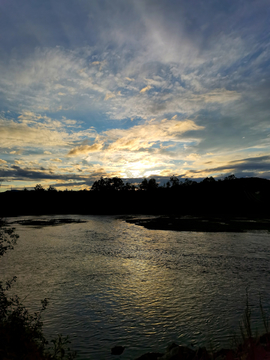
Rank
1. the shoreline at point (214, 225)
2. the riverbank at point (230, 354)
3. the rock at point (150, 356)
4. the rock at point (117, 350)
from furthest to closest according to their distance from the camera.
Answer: the shoreline at point (214, 225) < the rock at point (117, 350) < the rock at point (150, 356) < the riverbank at point (230, 354)

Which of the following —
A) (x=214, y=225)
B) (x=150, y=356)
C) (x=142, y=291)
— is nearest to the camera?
(x=150, y=356)

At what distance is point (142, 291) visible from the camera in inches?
639

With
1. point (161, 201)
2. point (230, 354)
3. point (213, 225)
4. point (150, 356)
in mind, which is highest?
point (161, 201)

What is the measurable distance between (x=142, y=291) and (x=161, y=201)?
115210 millimetres

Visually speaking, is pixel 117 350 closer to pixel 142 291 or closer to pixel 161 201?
pixel 142 291

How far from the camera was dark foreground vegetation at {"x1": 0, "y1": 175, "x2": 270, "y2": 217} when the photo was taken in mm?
100688

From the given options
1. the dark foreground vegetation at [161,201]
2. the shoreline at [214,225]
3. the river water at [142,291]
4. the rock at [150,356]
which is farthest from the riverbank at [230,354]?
the dark foreground vegetation at [161,201]

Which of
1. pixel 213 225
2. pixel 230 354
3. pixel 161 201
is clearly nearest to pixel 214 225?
pixel 213 225

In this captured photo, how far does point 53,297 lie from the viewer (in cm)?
1512

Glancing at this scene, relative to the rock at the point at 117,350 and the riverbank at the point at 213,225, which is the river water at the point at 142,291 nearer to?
the rock at the point at 117,350

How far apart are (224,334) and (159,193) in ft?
430

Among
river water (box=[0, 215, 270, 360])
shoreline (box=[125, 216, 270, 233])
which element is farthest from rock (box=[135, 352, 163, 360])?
shoreline (box=[125, 216, 270, 233])

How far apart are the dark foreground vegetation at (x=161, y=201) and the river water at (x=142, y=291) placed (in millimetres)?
64246

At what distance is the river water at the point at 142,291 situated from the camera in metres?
10.9
